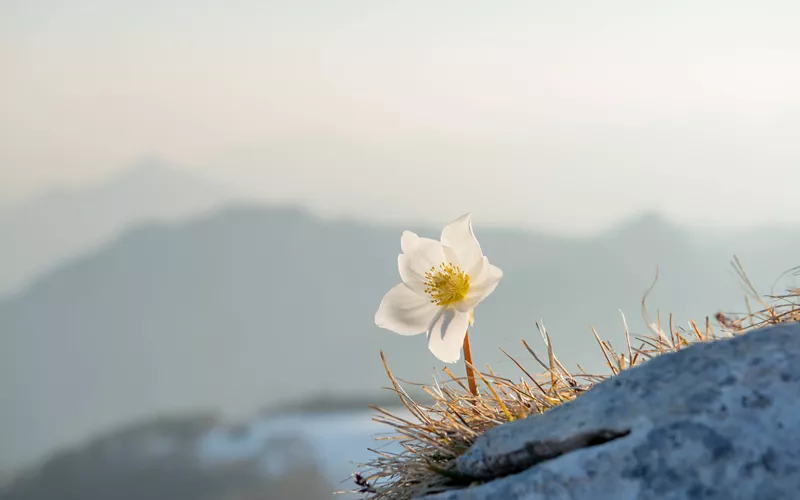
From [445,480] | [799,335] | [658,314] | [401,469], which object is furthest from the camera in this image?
[658,314]

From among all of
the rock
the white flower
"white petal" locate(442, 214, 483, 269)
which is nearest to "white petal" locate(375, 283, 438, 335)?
the white flower

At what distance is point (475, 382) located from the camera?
1.51m

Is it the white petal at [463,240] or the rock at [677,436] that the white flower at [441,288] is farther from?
the rock at [677,436]

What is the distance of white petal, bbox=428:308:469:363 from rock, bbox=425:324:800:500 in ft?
1.12

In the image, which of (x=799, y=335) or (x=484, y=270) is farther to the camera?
(x=484, y=270)

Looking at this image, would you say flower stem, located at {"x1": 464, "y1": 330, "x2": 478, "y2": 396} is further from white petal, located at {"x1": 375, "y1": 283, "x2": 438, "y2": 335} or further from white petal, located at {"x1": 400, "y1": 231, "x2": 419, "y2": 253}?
white petal, located at {"x1": 400, "y1": 231, "x2": 419, "y2": 253}

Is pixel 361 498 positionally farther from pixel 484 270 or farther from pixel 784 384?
pixel 784 384

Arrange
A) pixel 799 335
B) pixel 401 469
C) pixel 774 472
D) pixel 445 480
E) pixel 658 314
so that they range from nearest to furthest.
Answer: pixel 774 472 → pixel 799 335 → pixel 445 480 → pixel 401 469 → pixel 658 314

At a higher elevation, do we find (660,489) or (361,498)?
(361,498)

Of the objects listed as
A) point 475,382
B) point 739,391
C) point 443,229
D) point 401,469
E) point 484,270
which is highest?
point 443,229

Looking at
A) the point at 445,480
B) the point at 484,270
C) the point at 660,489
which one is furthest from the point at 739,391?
the point at 484,270

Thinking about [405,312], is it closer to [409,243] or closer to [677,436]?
[409,243]

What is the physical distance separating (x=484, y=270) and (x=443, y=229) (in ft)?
0.40

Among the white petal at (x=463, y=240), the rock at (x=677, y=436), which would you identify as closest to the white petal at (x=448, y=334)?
the white petal at (x=463, y=240)
